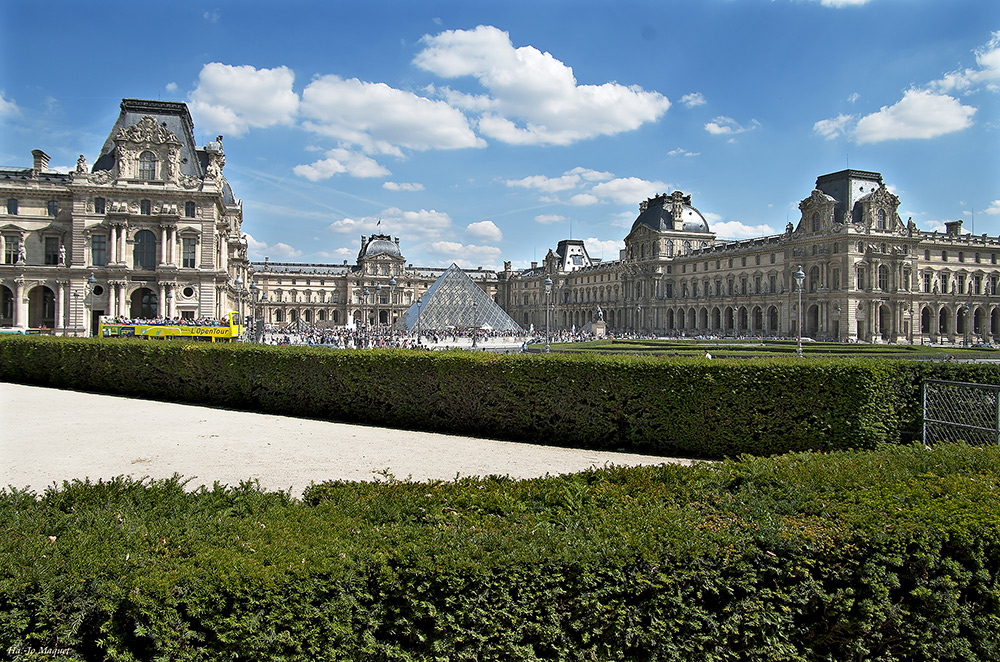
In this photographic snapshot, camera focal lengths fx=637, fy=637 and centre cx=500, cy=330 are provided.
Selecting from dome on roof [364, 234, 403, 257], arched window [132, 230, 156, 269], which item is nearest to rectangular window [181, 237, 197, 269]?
arched window [132, 230, 156, 269]

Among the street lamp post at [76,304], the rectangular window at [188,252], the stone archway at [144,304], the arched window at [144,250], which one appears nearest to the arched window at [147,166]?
the arched window at [144,250]

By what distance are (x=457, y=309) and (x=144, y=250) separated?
25.2m

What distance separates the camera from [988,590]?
2.97m

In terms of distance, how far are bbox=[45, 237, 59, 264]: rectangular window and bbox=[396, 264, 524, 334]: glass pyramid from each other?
24020mm

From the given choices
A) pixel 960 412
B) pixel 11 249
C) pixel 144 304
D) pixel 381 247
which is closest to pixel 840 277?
pixel 960 412

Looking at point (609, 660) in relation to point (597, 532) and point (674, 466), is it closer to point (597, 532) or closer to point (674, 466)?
point (597, 532)

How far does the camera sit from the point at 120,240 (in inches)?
1406

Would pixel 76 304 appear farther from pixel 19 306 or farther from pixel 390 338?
pixel 390 338

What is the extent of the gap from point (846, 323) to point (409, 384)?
51221mm

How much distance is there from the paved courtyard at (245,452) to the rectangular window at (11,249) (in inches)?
1302

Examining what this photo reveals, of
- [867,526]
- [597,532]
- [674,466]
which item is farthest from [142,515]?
[867,526]

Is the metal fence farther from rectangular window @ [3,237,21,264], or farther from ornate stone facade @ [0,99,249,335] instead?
rectangular window @ [3,237,21,264]

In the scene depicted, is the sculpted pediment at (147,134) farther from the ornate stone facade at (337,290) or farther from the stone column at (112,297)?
the ornate stone facade at (337,290)

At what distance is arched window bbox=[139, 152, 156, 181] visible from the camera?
36.2 meters
